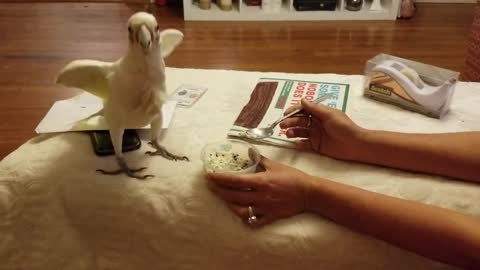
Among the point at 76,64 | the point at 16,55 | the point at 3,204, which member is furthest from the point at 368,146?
the point at 16,55

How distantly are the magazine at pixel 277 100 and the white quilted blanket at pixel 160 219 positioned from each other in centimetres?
11

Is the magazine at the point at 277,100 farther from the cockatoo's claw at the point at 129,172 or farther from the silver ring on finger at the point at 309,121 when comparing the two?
the cockatoo's claw at the point at 129,172

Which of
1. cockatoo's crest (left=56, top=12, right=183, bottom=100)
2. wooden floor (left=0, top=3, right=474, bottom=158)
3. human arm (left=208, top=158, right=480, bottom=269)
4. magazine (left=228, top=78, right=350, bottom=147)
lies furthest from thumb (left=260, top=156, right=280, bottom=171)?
wooden floor (left=0, top=3, right=474, bottom=158)

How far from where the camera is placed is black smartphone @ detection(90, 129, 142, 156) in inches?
37.3

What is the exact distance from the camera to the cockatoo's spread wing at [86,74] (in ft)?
2.73

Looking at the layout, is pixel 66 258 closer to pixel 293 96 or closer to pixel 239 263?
pixel 239 263

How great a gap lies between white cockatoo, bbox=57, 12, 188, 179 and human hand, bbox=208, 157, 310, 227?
7.0 inches

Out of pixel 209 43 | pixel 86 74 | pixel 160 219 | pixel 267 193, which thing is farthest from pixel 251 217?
pixel 209 43

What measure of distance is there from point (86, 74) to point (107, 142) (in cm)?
18

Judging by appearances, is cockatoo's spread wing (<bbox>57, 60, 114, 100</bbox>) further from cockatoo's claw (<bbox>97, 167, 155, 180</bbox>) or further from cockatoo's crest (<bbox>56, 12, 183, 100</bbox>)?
cockatoo's claw (<bbox>97, 167, 155, 180</bbox>)

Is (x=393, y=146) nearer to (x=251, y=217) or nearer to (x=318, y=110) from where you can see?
(x=318, y=110)

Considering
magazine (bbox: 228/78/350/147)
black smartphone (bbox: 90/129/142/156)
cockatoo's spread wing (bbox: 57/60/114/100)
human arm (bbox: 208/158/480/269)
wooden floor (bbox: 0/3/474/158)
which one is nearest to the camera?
human arm (bbox: 208/158/480/269)

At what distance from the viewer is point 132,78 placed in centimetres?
79

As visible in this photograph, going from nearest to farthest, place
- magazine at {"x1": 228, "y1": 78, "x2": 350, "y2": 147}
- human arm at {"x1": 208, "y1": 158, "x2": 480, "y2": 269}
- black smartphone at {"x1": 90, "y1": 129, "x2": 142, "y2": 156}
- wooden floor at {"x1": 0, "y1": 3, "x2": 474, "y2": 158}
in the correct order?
human arm at {"x1": 208, "y1": 158, "x2": 480, "y2": 269} → black smartphone at {"x1": 90, "y1": 129, "x2": 142, "y2": 156} → magazine at {"x1": 228, "y1": 78, "x2": 350, "y2": 147} → wooden floor at {"x1": 0, "y1": 3, "x2": 474, "y2": 158}
